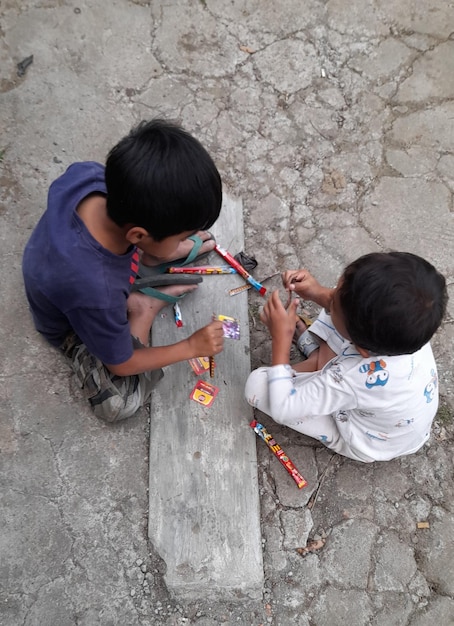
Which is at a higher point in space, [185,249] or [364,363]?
[185,249]

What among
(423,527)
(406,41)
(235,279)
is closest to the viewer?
(423,527)

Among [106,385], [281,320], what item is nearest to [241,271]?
[281,320]

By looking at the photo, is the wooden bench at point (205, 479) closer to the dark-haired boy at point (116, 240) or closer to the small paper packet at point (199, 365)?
the small paper packet at point (199, 365)

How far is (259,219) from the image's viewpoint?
2.76 m

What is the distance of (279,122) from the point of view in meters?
3.01

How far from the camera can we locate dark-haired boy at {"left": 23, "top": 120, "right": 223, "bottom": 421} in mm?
1513

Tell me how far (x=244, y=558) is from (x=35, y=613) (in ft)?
2.54

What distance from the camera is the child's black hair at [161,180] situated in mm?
1501

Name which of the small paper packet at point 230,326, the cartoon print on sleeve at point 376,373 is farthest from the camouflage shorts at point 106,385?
the cartoon print on sleeve at point 376,373

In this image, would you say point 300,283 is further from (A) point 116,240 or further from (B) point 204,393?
(A) point 116,240

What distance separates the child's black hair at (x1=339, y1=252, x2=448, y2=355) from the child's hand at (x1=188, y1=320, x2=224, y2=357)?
0.55 meters

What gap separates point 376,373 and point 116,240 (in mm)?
987

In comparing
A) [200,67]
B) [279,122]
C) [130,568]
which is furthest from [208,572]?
[200,67]

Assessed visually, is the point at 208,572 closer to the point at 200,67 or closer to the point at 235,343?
the point at 235,343
